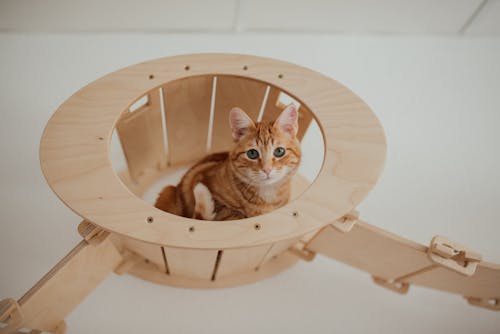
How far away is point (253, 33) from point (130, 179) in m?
1.12

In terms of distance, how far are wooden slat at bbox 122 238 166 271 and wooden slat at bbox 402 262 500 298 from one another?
83 centimetres

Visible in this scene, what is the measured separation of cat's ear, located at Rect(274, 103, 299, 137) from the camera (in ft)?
3.51

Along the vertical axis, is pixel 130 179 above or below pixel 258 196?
below

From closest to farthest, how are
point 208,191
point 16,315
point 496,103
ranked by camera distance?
point 16,315 → point 208,191 → point 496,103

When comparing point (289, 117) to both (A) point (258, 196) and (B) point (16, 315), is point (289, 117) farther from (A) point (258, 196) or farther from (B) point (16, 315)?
(B) point (16, 315)

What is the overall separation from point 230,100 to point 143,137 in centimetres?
36

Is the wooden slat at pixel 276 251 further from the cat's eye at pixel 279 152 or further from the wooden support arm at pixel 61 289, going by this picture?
the wooden support arm at pixel 61 289

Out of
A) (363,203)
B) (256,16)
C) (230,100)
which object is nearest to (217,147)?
(230,100)

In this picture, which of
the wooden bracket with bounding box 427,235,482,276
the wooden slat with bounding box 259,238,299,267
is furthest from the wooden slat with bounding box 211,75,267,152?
the wooden bracket with bounding box 427,235,482,276

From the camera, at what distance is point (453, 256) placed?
3.52 ft

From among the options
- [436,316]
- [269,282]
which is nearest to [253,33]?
[269,282]

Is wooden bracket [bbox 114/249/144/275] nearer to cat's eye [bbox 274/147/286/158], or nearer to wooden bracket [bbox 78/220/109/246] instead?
wooden bracket [bbox 78/220/109/246]

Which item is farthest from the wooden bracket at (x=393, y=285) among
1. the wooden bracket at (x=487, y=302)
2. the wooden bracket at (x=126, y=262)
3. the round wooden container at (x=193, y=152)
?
the wooden bracket at (x=126, y=262)

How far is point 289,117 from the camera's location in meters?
1.10
